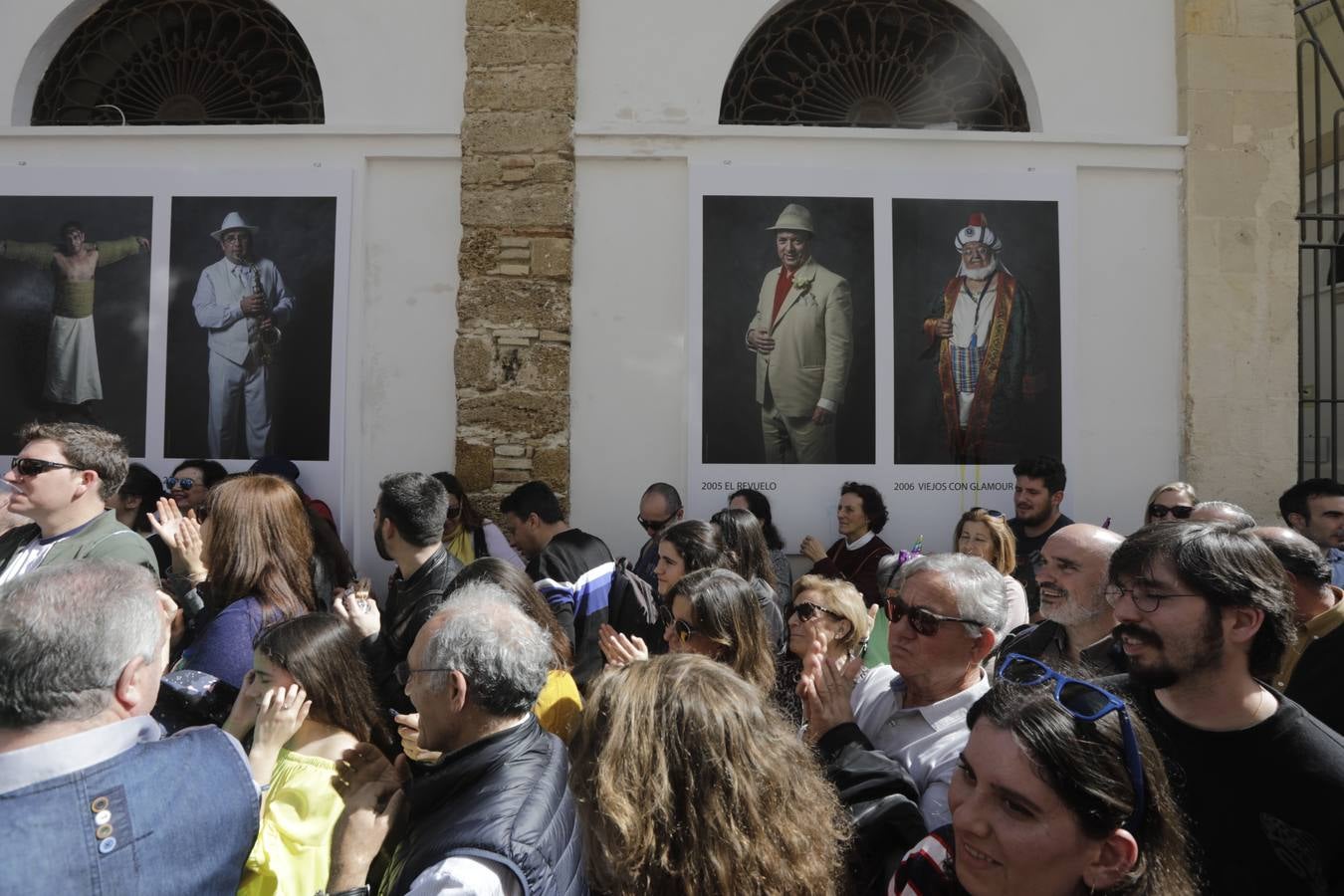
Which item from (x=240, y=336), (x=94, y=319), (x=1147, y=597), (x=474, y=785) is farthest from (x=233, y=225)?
(x=1147, y=597)

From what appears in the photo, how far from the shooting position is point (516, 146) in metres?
6.61

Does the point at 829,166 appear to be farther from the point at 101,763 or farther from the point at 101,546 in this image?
the point at 101,763

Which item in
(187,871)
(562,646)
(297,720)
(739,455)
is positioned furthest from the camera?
(739,455)

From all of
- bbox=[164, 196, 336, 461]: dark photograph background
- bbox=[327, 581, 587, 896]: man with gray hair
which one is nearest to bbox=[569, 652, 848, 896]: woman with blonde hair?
bbox=[327, 581, 587, 896]: man with gray hair

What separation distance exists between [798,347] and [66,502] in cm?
438

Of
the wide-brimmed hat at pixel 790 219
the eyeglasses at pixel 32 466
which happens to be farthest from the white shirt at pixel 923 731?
the wide-brimmed hat at pixel 790 219

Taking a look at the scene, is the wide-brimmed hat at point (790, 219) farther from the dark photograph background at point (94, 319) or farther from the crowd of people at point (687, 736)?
the dark photograph background at point (94, 319)

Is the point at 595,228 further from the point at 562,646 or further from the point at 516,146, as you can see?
the point at 562,646

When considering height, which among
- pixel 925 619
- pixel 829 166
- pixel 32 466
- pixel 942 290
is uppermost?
pixel 829 166

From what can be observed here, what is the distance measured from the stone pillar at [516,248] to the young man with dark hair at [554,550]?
0.65 metres

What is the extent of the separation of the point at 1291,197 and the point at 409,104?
6.01 m

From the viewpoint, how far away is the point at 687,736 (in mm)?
1856

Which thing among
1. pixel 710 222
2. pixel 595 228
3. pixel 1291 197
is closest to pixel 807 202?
pixel 710 222

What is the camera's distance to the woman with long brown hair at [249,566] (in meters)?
3.17
